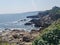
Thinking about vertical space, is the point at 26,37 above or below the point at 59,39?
below

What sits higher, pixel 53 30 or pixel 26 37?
pixel 53 30

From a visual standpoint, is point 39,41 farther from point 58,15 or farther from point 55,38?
point 58,15

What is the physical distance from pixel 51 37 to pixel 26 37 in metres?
24.5

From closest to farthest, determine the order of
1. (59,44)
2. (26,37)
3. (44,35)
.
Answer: (59,44)
(44,35)
(26,37)

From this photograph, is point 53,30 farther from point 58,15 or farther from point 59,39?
point 58,15

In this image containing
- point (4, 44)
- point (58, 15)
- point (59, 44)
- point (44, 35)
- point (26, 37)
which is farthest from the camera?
point (58, 15)

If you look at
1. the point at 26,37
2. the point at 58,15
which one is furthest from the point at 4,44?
the point at 58,15

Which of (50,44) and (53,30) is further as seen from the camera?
(53,30)

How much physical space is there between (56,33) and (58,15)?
239ft

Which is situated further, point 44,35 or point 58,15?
point 58,15

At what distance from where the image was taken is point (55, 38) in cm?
2597

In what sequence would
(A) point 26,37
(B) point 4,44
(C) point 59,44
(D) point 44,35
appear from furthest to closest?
(A) point 26,37 → (D) point 44,35 → (C) point 59,44 → (B) point 4,44

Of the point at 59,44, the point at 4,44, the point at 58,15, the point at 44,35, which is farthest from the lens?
the point at 58,15

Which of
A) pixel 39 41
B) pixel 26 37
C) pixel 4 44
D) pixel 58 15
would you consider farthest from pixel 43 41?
pixel 58 15
